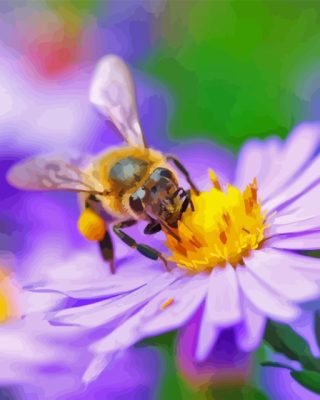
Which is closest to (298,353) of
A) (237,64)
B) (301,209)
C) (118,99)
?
(301,209)

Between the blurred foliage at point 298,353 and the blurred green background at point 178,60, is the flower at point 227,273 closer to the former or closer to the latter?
the blurred foliage at point 298,353

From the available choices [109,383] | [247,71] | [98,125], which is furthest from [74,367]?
[247,71]

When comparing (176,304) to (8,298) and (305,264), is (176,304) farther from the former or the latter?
(8,298)

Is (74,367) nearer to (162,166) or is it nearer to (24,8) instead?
(162,166)

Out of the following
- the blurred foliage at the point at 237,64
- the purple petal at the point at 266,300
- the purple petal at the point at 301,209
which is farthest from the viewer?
the blurred foliage at the point at 237,64

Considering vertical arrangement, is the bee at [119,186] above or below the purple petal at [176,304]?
above

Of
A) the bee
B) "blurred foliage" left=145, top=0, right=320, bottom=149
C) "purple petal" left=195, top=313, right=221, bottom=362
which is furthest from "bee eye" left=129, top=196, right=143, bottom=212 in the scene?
"blurred foliage" left=145, top=0, right=320, bottom=149

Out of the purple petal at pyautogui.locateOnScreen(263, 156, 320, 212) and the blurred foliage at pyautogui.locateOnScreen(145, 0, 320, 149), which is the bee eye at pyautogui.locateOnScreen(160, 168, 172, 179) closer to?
the purple petal at pyautogui.locateOnScreen(263, 156, 320, 212)

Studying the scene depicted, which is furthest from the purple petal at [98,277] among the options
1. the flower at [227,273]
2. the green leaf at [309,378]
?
the green leaf at [309,378]
